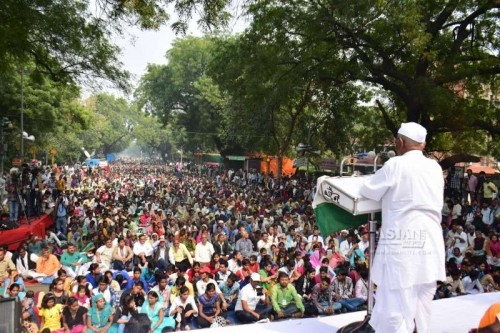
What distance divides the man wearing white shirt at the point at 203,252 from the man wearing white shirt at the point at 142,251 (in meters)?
0.94

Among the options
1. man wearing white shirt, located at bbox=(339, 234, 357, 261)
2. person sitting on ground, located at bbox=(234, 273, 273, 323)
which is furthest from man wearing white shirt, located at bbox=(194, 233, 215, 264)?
man wearing white shirt, located at bbox=(339, 234, 357, 261)

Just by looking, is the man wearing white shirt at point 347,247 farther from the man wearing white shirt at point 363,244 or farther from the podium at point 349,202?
the podium at point 349,202

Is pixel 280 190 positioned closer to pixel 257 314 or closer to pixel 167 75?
pixel 257 314

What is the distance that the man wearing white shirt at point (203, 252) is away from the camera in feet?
31.0

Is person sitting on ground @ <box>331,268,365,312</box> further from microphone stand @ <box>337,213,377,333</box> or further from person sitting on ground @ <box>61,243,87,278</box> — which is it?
person sitting on ground @ <box>61,243,87,278</box>

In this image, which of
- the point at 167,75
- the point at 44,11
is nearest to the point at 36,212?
the point at 44,11

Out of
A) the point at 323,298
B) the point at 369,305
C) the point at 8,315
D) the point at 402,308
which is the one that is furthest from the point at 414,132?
the point at 323,298

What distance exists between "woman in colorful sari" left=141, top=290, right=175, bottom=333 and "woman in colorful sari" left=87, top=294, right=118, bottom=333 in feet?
1.45

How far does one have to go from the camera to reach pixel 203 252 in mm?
9539

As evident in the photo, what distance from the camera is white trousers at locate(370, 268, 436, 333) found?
290cm

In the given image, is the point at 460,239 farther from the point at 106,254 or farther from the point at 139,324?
the point at 106,254

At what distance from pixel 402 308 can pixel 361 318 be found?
128cm

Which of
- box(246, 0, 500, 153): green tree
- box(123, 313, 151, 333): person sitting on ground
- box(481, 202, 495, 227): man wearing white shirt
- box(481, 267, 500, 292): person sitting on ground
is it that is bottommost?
box(123, 313, 151, 333): person sitting on ground

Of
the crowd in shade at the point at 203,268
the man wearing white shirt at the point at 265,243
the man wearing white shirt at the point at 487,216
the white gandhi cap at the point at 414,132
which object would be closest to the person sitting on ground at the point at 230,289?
the crowd in shade at the point at 203,268
